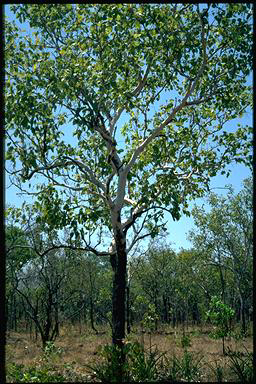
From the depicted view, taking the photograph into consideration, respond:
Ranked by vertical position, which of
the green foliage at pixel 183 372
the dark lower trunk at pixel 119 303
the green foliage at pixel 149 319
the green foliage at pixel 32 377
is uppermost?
the dark lower trunk at pixel 119 303

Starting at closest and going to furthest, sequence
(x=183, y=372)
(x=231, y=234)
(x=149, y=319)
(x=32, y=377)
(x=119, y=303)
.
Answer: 1. (x=32, y=377)
2. (x=183, y=372)
3. (x=119, y=303)
4. (x=149, y=319)
5. (x=231, y=234)

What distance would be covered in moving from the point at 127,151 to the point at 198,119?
84.5 inches

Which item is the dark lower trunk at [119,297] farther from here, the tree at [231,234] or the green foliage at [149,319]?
the tree at [231,234]

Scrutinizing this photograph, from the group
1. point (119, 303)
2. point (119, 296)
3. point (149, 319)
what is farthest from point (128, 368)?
point (149, 319)

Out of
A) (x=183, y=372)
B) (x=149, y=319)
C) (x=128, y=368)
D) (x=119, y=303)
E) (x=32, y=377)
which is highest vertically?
(x=119, y=303)

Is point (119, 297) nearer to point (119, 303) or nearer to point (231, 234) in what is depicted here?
point (119, 303)

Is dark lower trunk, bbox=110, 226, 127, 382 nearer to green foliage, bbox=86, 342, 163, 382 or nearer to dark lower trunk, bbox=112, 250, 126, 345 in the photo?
dark lower trunk, bbox=112, 250, 126, 345

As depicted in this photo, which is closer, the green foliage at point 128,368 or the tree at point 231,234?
the green foliage at point 128,368

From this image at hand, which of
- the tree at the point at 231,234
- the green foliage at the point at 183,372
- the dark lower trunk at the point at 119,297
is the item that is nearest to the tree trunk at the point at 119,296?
the dark lower trunk at the point at 119,297

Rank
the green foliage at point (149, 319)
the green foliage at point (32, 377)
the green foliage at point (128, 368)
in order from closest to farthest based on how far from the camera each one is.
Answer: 1. the green foliage at point (32, 377)
2. the green foliage at point (128, 368)
3. the green foliage at point (149, 319)

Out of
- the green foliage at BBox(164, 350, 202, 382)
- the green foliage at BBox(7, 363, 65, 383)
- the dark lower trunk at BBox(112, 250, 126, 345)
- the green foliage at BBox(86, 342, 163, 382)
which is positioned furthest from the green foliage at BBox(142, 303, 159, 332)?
the green foliage at BBox(7, 363, 65, 383)

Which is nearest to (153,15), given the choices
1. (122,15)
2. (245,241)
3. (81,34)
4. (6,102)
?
(122,15)

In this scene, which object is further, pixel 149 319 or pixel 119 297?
pixel 149 319

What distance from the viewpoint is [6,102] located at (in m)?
7.27
